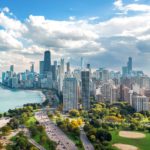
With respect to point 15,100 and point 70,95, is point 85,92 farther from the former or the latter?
point 15,100

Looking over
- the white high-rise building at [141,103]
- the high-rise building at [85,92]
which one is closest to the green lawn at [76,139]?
the high-rise building at [85,92]

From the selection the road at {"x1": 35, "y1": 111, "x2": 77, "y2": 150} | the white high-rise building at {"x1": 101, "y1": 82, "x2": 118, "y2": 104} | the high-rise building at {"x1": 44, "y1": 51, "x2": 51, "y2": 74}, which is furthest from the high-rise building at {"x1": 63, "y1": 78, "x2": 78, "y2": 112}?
the high-rise building at {"x1": 44, "y1": 51, "x2": 51, "y2": 74}

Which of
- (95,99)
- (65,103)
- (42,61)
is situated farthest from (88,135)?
(42,61)

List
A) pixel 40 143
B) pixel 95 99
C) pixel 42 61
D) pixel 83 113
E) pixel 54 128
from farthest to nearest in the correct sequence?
pixel 42 61 → pixel 95 99 → pixel 83 113 → pixel 54 128 → pixel 40 143

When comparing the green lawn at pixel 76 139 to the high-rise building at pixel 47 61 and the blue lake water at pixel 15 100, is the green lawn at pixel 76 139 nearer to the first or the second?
the blue lake water at pixel 15 100

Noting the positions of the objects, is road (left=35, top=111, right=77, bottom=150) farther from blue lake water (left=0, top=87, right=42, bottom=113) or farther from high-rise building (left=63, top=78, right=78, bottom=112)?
blue lake water (left=0, top=87, right=42, bottom=113)

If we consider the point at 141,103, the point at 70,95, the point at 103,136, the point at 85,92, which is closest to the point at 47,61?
the point at 70,95

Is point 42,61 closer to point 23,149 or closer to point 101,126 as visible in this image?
point 101,126

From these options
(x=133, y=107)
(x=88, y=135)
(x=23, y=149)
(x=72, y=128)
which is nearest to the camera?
(x=23, y=149)
